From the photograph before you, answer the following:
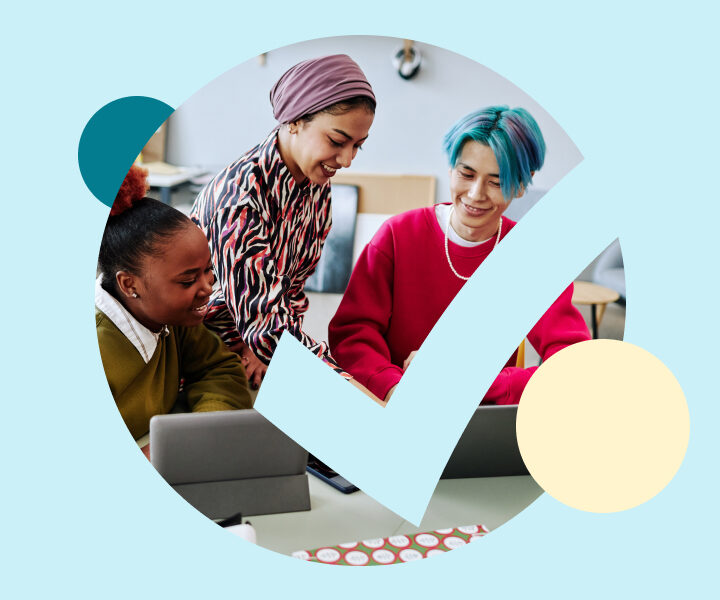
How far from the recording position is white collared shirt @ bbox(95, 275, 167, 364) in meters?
1.41

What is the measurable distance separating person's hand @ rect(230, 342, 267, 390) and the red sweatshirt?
0.41 ft

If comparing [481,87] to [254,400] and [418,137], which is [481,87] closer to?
[418,137]

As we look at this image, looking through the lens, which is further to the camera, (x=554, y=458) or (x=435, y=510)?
(x=435, y=510)

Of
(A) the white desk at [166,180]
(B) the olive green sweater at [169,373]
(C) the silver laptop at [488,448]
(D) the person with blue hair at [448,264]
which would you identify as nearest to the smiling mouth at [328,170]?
(D) the person with blue hair at [448,264]

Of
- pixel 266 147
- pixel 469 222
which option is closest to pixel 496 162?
pixel 469 222

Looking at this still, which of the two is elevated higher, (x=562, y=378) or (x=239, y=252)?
(x=239, y=252)

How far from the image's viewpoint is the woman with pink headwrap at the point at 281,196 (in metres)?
1.37

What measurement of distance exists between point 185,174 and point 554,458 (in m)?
0.75

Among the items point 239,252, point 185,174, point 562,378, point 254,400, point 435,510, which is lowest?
point 435,510

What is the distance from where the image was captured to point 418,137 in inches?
56.0

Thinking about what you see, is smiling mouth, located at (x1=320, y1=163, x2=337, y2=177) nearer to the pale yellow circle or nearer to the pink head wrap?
the pink head wrap

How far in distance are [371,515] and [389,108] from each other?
0.67 metres

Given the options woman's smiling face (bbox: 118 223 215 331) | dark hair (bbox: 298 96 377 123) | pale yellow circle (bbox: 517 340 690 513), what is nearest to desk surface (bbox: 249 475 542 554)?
pale yellow circle (bbox: 517 340 690 513)

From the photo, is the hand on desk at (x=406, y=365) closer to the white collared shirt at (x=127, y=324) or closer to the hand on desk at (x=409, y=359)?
the hand on desk at (x=409, y=359)
